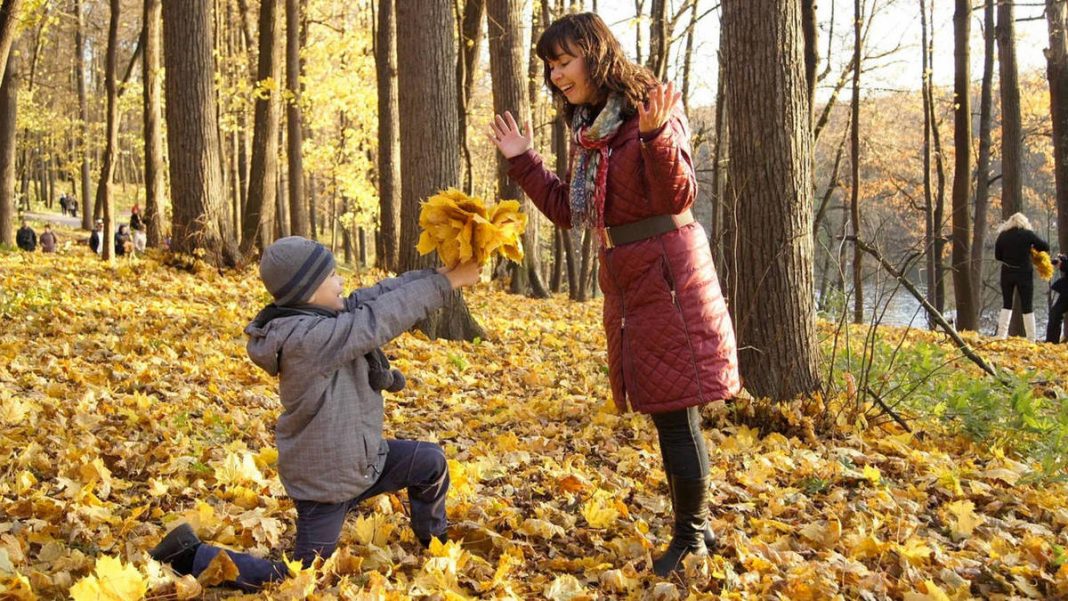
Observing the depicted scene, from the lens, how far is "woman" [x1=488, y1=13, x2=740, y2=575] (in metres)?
2.82

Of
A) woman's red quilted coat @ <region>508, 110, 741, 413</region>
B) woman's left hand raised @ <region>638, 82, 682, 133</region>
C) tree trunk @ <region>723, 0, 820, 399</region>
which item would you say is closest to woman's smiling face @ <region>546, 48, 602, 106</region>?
woman's red quilted coat @ <region>508, 110, 741, 413</region>

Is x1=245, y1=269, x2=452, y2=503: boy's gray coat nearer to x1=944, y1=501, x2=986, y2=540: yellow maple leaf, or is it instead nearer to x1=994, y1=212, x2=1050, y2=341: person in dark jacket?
x1=944, y1=501, x2=986, y2=540: yellow maple leaf

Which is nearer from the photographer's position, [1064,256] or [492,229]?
[492,229]

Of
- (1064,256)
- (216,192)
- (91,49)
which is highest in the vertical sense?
(91,49)

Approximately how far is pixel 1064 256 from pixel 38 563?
40.5ft

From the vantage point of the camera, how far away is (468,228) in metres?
2.77

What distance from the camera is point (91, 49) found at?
33.1 meters

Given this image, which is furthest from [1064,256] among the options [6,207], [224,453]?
[6,207]

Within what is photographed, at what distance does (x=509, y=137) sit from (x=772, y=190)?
81.5 inches

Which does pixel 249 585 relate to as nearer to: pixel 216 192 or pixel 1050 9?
pixel 216 192

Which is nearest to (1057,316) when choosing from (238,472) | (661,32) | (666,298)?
(661,32)

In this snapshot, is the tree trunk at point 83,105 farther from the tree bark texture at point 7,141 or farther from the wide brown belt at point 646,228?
the wide brown belt at point 646,228

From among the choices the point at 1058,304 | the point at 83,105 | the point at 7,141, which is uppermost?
the point at 83,105

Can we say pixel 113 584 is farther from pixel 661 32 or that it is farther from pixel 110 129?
pixel 661 32
